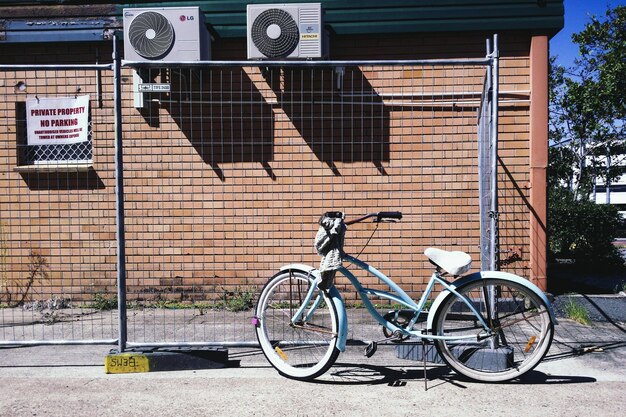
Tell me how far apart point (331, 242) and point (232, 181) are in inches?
117

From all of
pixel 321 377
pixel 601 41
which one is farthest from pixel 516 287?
pixel 601 41

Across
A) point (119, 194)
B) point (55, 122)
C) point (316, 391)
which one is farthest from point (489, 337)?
point (55, 122)

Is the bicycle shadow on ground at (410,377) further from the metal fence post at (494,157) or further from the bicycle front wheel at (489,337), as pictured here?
the metal fence post at (494,157)

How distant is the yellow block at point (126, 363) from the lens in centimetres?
451

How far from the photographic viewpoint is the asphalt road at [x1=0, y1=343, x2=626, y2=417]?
150 inches

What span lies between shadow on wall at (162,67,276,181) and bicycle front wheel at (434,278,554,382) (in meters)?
3.26

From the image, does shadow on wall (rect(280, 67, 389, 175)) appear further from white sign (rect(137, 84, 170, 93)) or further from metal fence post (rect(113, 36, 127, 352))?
metal fence post (rect(113, 36, 127, 352))

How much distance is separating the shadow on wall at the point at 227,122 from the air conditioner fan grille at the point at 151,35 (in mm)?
467

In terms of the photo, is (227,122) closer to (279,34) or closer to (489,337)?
(279,34)

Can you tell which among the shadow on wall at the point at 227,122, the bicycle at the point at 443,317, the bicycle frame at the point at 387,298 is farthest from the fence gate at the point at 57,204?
the bicycle frame at the point at 387,298

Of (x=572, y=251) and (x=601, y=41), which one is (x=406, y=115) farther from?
(x=601, y=41)

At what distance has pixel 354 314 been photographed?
6461mm

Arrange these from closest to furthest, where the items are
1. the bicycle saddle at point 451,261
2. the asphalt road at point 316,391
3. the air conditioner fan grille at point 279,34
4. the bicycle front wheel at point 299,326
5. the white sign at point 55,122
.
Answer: the asphalt road at point 316,391 → the bicycle saddle at point 451,261 → the bicycle front wheel at point 299,326 → the white sign at point 55,122 → the air conditioner fan grille at point 279,34

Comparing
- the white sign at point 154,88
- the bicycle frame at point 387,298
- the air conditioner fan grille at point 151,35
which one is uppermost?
the air conditioner fan grille at point 151,35
